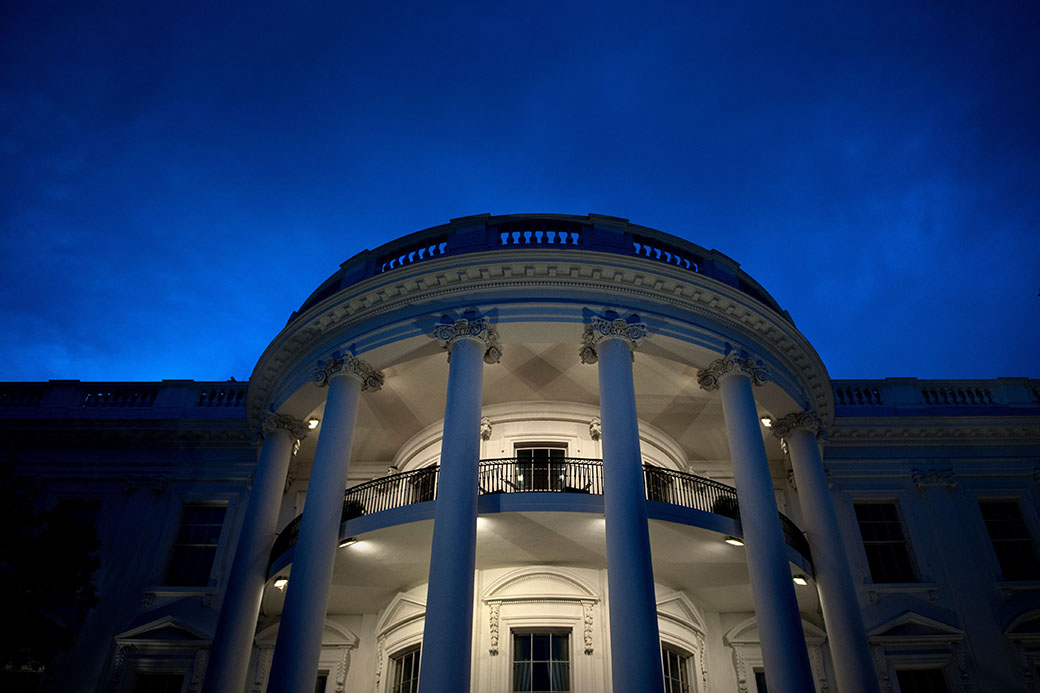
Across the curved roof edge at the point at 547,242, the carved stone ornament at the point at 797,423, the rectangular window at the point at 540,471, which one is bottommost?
the rectangular window at the point at 540,471

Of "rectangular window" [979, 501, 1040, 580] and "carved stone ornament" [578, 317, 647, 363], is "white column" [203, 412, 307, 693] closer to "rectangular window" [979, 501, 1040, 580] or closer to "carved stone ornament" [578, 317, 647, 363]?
"carved stone ornament" [578, 317, 647, 363]

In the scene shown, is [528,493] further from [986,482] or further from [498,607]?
[986,482]

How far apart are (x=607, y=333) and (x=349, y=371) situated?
5.33 metres

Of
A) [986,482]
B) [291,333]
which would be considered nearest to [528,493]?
[291,333]

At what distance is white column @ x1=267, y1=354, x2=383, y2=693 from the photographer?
10859 millimetres

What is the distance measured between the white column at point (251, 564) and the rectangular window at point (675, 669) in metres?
8.31

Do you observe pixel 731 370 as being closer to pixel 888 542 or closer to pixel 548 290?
pixel 548 290

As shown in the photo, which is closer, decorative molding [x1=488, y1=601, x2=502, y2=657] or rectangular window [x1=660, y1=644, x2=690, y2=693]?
decorative molding [x1=488, y1=601, x2=502, y2=657]

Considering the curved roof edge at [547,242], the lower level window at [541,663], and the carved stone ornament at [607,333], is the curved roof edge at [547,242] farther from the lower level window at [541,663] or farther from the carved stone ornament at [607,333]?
the lower level window at [541,663]

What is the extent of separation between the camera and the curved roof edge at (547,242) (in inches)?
570

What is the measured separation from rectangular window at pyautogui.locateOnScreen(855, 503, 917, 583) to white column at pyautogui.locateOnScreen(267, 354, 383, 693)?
12829 millimetres

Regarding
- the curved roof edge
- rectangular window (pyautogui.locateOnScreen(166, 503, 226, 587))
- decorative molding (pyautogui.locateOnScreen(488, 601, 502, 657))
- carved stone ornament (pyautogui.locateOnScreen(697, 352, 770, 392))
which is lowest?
decorative molding (pyautogui.locateOnScreen(488, 601, 502, 657))

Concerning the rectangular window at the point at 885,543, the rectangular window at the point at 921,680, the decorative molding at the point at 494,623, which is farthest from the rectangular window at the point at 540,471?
the rectangular window at the point at 921,680

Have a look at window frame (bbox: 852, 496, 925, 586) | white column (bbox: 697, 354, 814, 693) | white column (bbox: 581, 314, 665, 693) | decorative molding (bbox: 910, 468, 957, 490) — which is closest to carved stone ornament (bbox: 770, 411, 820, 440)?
white column (bbox: 697, 354, 814, 693)
